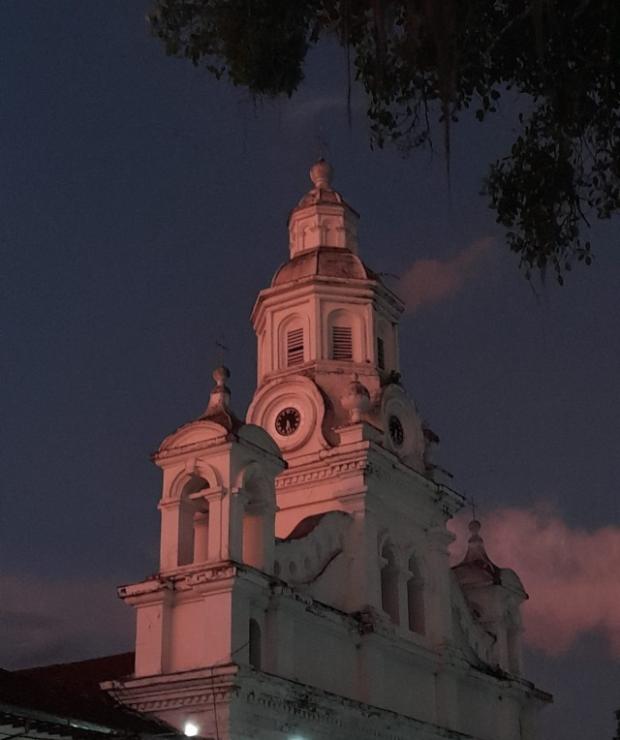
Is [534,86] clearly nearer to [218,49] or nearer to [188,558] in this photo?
[218,49]

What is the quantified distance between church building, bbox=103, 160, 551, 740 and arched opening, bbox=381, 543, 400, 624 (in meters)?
0.05

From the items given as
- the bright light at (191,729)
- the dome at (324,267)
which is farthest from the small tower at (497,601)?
the bright light at (191,729)

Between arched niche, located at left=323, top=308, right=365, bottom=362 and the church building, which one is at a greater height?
arched niche, located at left=323, top=308, right=365, bottom=362

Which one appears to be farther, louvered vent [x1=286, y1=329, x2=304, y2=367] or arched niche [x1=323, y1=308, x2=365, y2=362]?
louvered vent [x1=286, y1=329, x2=304, y2=367]

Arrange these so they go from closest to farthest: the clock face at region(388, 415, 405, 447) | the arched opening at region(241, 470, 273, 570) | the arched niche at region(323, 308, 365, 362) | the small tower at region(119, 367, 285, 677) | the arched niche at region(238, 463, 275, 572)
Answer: the small tower at region(119, 367, 285, 677)
the arched niche at region(238, 463, 275, 572)
the arched opening at region(241, 470, 273, 570)
the clock face at region(388, 415, 405, 447)
the arched niche at region(323, 308, 365, 362)

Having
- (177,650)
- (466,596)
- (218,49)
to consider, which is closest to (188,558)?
(177,650)

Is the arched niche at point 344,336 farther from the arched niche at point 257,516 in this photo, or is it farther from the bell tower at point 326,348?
the arched niche at point 257,516

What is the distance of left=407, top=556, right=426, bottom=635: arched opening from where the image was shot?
29.3 meters

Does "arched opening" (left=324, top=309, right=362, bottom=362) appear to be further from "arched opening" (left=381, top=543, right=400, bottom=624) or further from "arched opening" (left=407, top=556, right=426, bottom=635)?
"arched opening" (left=407, top=556, right=426, bottom=635)

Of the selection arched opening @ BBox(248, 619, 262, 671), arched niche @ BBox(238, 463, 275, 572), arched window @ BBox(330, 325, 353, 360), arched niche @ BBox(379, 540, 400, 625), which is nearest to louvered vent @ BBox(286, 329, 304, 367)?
arched window @ BBox(330, 325, 353, 360)

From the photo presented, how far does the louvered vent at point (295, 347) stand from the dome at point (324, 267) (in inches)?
54.5

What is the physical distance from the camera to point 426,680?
28.4m

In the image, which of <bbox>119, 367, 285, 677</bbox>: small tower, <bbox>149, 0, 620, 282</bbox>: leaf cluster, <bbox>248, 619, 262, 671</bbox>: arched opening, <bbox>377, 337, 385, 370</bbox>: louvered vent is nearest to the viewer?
<bbox>149, 0, 620, 282</bbox>: leaf cluster

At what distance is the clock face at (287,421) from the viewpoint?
29.6 meters
